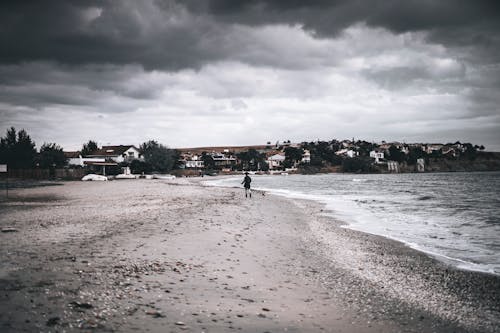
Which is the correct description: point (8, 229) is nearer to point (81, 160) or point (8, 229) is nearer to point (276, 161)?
point (81, 160)

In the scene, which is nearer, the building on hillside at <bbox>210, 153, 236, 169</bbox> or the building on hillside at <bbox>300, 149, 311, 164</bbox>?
the building on hillside at <bbox>210, 153, 236, 169</bbox>

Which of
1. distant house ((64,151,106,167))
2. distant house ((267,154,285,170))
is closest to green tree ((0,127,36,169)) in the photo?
distant house ((64,151,106,167))

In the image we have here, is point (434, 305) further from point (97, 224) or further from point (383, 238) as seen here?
point (97, 224)

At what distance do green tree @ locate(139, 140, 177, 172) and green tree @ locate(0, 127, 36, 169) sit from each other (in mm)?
27796

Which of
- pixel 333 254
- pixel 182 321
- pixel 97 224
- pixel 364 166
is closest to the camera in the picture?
pixel 182 321

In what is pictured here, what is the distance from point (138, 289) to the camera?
600 centimetres

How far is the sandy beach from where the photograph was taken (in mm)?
5004

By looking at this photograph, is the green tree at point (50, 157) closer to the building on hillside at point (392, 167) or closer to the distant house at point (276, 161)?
the distant house at point (276, 161)

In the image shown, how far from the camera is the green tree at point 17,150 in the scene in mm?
74812

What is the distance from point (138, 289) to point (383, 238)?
417 inches

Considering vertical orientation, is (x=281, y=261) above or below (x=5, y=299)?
below

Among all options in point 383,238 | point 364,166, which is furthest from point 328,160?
point 383,238

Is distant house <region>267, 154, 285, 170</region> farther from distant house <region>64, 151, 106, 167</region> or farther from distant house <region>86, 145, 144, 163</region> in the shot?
distant house <region>64, 151, 106, 167</region>

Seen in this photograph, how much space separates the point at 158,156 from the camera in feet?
316
